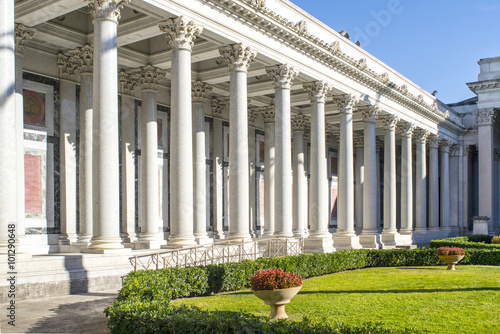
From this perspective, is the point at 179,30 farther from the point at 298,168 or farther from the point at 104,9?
the point at 298,168

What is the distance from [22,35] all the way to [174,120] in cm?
765

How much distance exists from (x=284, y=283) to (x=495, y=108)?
159 ft

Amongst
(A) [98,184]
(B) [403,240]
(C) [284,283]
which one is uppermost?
(A) [98,184]

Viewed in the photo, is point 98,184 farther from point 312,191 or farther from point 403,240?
point 403,240

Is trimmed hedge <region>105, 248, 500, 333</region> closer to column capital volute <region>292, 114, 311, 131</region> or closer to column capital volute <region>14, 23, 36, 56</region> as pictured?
column capital volute <region>14, 23, 36, 56</region>

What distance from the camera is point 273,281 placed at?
13.7m

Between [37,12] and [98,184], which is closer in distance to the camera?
[98,184]

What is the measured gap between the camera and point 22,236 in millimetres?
20781

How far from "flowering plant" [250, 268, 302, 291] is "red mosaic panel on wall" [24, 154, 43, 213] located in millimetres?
15337

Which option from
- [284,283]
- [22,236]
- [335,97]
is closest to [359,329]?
[284,283]

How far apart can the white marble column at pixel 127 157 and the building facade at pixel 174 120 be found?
0.08 meters

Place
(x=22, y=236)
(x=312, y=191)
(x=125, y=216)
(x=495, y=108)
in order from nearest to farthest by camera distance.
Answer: (x=22, y=236) → (x=125, y=216) → (x=312, y=191) → (x=495, y=108)

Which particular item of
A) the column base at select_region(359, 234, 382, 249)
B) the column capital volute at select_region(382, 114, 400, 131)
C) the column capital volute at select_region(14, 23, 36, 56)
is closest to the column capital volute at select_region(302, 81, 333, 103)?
the column base at select_region(359, 234, 382, 249)

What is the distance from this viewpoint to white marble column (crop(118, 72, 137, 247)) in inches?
1183
